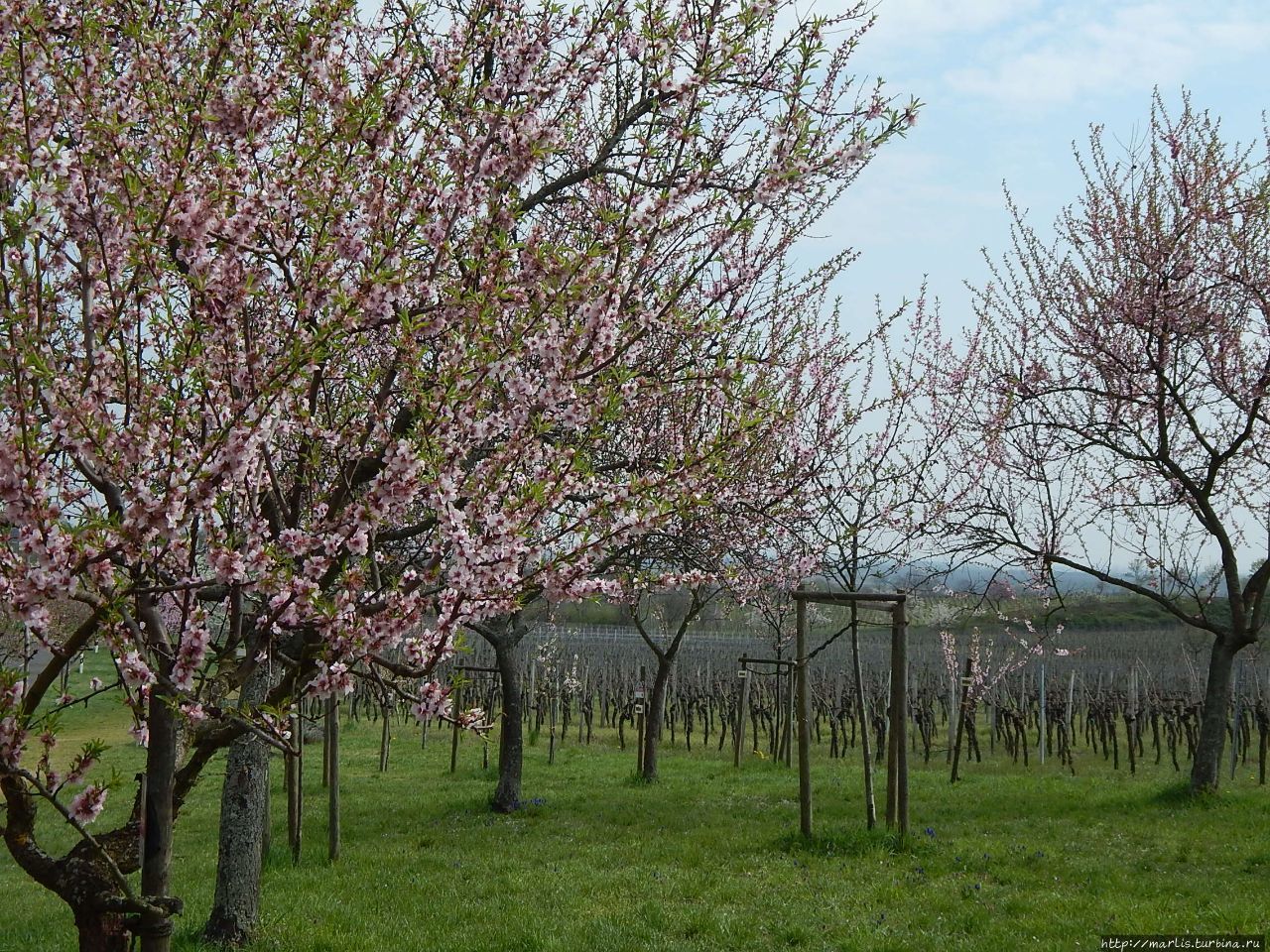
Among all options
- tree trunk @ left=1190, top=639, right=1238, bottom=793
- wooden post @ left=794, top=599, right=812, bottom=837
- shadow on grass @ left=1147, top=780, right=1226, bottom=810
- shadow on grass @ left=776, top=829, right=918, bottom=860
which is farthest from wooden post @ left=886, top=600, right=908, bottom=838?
tree trunk @ left=1190, top=639, right=1238, bottom=793

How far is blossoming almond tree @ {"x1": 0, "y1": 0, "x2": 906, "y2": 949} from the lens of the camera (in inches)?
112

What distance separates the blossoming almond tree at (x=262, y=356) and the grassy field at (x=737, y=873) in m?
3.39

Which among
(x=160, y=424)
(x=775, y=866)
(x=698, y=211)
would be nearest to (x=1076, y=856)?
(x=775, y=866)

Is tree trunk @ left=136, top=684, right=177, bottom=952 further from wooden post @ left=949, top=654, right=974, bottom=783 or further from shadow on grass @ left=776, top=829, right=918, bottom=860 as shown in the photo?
wooden post @ left=949, top=654, right=974, bottom=783

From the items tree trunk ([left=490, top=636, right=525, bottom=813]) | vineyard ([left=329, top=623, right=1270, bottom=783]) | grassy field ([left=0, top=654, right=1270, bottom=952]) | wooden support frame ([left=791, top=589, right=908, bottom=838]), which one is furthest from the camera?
vineyard ([left=329, top=623, right=1270, bottom=783])

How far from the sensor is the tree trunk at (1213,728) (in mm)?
10672

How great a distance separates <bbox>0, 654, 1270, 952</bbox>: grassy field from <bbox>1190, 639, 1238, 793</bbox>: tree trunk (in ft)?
1.10

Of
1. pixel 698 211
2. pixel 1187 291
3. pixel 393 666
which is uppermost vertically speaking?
pixel 1187 291

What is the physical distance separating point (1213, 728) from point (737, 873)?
655cm

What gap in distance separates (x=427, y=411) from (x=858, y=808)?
956cm

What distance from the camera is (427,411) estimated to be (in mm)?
3068

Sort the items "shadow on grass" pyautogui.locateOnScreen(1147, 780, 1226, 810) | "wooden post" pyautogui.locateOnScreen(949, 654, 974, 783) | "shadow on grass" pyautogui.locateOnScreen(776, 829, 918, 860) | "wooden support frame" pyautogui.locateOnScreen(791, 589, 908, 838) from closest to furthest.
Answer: "shadow on grass" pyautogui.locateOnScreen(776, 829, 918, 860)
"wooden support frame" pyautogui.locateOnScreen(791, 589, 908, 838)
"shadow on grass" pyautogui.locateOnScreen(1147, 780, 1226, 810)
"wooden post" pyautogui.locateOnScreen(949, 654, 974, 783)

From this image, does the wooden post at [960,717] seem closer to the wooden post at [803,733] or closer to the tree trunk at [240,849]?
the wooden post at [803,733]

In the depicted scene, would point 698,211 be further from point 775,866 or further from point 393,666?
point 775,866
